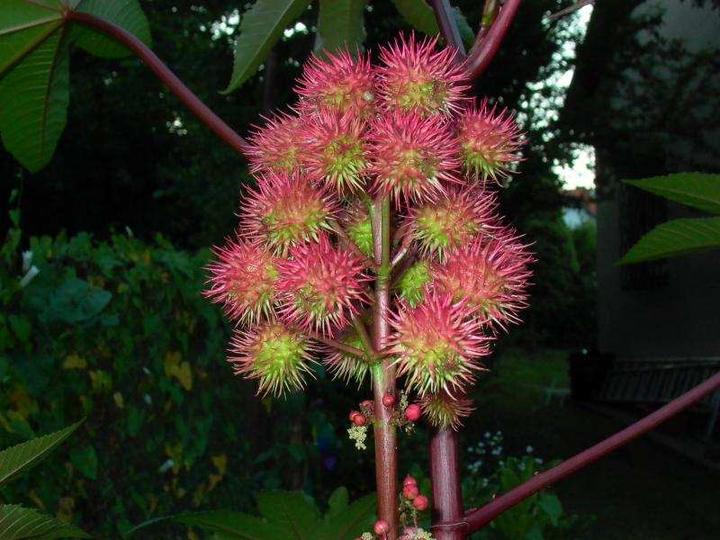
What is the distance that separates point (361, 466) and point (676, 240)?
5.32m

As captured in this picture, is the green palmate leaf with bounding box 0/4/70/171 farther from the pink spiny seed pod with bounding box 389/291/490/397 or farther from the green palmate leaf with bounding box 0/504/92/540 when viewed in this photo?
the pink spiny seed pod with bounding box 389/291/490/397

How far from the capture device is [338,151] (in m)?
0.90

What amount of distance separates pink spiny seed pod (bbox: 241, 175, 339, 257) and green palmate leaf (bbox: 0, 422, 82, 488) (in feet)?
1.20

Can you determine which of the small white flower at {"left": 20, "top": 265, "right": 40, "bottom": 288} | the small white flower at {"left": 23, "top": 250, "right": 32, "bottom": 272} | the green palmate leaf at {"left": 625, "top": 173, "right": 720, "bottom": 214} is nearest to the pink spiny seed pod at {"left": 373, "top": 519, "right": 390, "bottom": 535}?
the green palmate leaf at {"left": 625, "top": 173, "right": 720, "bottom": 214}

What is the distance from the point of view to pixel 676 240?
1.30m

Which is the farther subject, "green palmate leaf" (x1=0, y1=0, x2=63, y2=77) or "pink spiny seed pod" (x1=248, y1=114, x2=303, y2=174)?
"green palmate leaf" (x1=0, y1=0, x2=63, y2=77)

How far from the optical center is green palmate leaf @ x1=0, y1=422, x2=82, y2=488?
1.10 m

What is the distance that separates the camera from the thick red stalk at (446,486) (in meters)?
1.00

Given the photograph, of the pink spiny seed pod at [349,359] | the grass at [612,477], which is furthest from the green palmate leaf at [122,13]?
the grass at [612,477]

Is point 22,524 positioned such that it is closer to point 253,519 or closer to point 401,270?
point 253,519

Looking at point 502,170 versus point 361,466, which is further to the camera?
point 361,466

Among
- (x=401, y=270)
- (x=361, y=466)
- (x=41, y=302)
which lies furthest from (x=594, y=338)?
(x=401, y=270)

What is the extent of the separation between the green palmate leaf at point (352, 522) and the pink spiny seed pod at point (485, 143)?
656 millimetres

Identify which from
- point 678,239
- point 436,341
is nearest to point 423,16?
point 678,239
